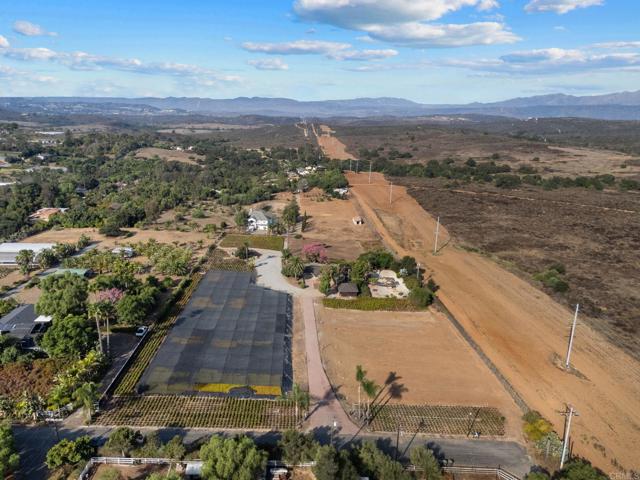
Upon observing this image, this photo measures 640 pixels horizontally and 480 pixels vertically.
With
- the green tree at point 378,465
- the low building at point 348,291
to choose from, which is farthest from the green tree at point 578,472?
the low building at point 348,291

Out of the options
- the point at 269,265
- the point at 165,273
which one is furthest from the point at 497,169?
the point at 165,273

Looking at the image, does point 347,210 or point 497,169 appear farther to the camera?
point 497,169

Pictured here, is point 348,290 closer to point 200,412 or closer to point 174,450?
point 200,412

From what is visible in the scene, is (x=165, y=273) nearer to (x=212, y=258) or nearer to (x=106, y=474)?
(x=212, y=258)

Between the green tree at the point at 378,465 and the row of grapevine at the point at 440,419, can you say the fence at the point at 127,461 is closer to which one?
the green tree at the point at 378,465

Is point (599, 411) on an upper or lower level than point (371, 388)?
lower
